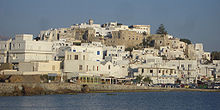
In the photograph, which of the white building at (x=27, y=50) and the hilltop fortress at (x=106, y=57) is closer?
the hilltop fortress at (x=106, y=57)

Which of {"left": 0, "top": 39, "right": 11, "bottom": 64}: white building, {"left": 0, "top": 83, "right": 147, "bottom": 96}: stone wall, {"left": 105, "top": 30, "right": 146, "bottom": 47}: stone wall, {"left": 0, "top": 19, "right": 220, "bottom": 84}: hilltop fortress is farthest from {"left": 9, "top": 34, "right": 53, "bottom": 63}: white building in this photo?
{"left": 105, "top": 30, "right": 146, "bottom": 47}: stone wall

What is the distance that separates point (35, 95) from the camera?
62.6 metres

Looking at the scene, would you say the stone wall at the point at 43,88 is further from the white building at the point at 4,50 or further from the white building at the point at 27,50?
the white building at the point at 4,50

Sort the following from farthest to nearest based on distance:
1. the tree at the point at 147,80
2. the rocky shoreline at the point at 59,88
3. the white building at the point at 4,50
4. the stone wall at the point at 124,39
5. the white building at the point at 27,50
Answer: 1. the stone wall at the point at 124,39
2. the white building at the point at 4,50
3. the tree at the point at 147,80
4. the white building at the point at 27,50
5. the rocky shoreline at the point at 59,88

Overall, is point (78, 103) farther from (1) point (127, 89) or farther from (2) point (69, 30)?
(2) point (69, 30)

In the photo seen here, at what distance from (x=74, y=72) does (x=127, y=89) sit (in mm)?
10211

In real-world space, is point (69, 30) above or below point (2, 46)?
above

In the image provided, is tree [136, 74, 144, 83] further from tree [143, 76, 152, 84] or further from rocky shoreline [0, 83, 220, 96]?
rocky shoreline [0, 83, 220, 96]

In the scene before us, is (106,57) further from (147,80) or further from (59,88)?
(59,88)

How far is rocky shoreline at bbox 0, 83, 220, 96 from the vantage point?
60156mm

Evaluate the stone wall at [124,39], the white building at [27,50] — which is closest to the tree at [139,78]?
the white building at [27,50]

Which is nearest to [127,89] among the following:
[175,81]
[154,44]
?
[175,81]

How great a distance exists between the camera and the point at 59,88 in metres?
66.3

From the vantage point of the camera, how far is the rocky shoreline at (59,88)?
197ft
